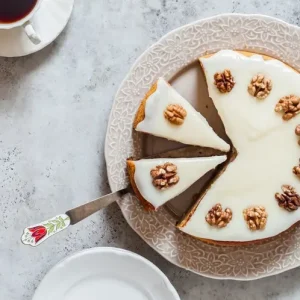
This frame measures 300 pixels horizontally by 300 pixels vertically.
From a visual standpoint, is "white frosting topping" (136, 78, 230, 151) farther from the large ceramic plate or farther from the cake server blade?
the cake server blade

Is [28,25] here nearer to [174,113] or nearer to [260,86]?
[174,113]

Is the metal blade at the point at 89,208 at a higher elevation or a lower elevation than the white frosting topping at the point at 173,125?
lower

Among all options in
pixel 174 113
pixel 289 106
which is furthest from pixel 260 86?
pixel 174 113

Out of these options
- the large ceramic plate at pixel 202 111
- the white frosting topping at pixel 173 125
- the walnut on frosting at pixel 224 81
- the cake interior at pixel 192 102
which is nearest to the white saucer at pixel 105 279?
the large ceramic plate at pixel 202 111

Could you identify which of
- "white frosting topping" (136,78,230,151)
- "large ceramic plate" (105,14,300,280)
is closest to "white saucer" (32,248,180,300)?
"large ceramic plate" (105,14,300,280)

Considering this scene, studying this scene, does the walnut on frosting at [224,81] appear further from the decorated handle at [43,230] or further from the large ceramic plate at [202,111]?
the decorated handle at [43,230]

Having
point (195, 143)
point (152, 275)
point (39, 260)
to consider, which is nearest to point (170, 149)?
point (195, 143)

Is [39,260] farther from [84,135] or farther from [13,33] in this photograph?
[13,33]
